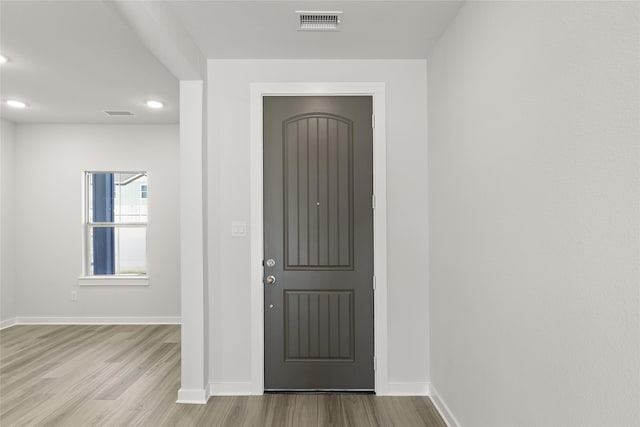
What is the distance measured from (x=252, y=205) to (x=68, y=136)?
148 inches

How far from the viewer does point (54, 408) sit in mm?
2893

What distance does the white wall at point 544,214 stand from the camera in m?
1.10

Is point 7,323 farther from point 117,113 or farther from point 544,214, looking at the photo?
point 544,214

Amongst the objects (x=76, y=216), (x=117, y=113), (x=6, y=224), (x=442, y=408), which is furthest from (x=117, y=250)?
(x=442, y=408)

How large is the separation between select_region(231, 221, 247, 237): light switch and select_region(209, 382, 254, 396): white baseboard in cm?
115

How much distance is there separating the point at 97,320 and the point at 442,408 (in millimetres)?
4641

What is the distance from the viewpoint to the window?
5473 mm

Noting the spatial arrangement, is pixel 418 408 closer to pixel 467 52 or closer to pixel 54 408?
pixel 467 52

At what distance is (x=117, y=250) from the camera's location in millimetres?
5551

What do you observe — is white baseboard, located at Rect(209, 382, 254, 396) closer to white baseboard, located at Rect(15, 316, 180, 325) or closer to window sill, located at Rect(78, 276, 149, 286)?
white baseboard, located at Rect(15, 316, 180, 325)

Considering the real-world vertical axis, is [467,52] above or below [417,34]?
below

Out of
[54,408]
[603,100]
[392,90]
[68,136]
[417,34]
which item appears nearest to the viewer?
[603,100]

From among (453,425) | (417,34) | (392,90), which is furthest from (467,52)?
(453,425)

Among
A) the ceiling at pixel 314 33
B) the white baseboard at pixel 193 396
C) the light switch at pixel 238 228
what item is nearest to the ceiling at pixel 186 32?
the ceiling at pixel 314 33
